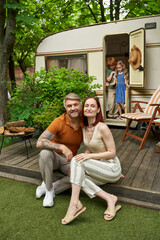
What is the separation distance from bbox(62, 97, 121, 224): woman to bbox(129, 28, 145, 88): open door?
8.50 feet

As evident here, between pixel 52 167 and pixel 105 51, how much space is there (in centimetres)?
367

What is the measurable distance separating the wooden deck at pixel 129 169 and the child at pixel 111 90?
1.71m

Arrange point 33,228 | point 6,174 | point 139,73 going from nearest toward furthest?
1. point 33,228
2. point 6,174
3. point 139,73

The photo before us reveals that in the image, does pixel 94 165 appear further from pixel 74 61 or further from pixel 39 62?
pixel 39 62

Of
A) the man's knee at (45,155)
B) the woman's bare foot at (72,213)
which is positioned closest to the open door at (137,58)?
the man's knee at (45,155)

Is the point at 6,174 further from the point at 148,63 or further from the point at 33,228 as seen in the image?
the point at 148,63

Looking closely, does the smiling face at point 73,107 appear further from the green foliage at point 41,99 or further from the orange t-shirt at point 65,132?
the green foliage at point 41,99

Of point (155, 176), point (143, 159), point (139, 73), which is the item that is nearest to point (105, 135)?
point (155, 176)

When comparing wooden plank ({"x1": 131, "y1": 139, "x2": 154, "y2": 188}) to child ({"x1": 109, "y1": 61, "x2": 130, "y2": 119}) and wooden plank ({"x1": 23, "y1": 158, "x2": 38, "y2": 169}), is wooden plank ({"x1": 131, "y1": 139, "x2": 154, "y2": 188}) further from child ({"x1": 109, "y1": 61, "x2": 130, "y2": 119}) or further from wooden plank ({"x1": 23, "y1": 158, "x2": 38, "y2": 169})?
child ({"x1": 109, "y1": 61, "x2": 130, "y2": 119})

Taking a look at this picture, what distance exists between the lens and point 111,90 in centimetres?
611

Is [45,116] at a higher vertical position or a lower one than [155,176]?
higher

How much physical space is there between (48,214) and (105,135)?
0.96 meters

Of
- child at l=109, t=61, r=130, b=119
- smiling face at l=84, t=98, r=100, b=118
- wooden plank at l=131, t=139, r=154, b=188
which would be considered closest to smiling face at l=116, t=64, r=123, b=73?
child at l=109, t=61, r=130, b=119

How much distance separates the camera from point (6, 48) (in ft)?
18.1
